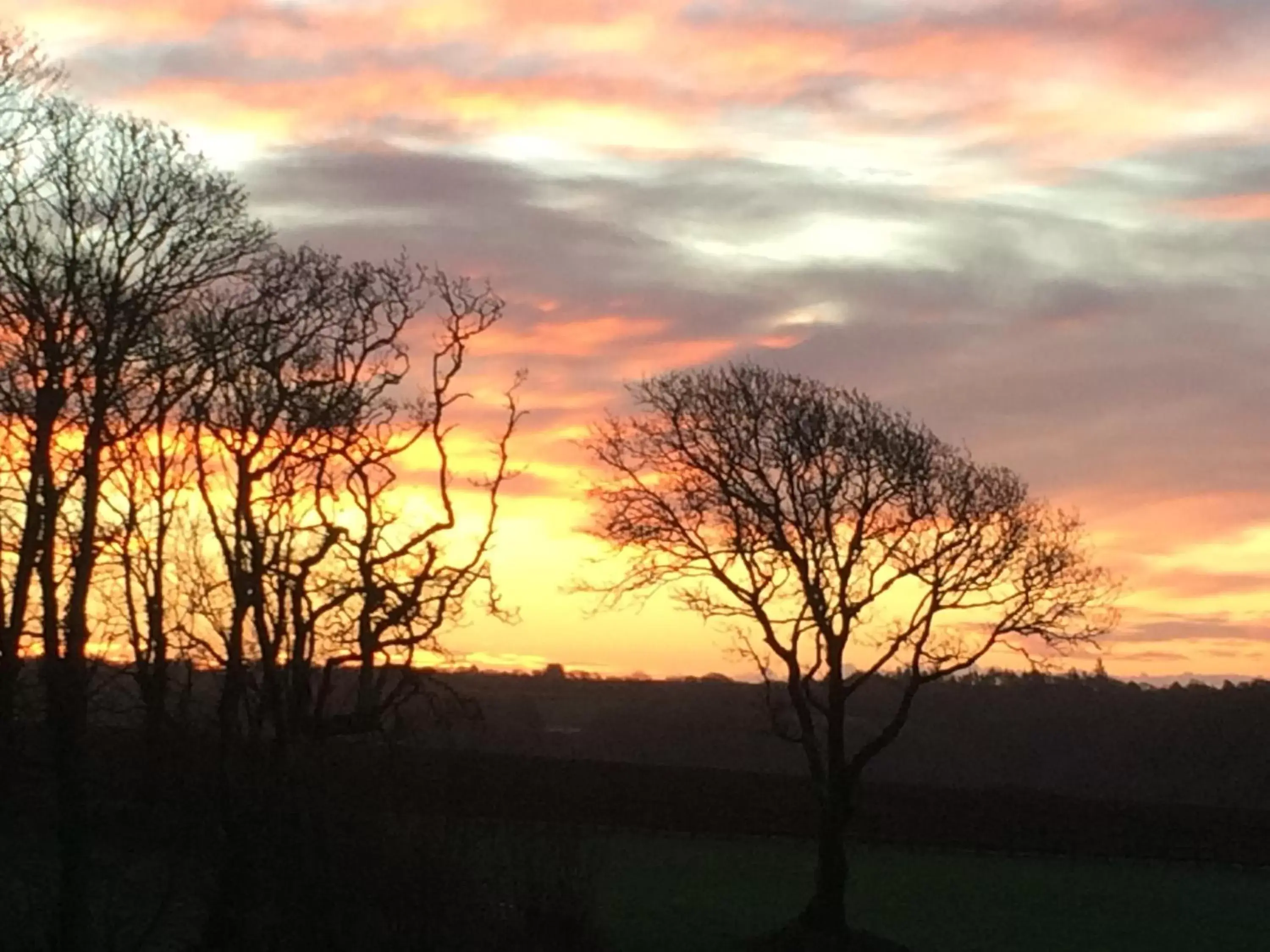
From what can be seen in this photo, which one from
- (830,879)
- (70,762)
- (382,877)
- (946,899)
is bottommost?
(946,899)

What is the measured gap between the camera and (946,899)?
5003cm

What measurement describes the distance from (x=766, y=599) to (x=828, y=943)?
7.49m

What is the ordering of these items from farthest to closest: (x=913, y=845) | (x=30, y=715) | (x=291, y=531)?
(x=913, y=845) → (x=291, y=531) → (x=30, y=715)

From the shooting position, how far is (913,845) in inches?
2330

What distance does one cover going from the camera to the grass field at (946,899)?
41.2m

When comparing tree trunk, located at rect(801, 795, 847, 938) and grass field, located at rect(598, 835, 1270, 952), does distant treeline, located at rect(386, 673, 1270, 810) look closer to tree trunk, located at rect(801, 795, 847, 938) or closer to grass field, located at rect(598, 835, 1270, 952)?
grass field, located at rect(598, 835, 1270, 952)

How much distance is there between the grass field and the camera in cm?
4125

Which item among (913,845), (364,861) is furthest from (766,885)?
(364,861)

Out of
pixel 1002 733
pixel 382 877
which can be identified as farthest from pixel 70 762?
pixel 1002 733

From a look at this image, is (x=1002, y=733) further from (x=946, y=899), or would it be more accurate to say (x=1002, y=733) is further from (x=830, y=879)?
(x=830, y=879)

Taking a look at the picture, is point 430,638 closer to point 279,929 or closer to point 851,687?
point 851,687

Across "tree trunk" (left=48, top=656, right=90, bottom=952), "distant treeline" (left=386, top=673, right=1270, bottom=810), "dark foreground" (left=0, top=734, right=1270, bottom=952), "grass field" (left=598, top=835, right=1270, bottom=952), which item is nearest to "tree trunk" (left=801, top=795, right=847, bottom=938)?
"dark foreground" (left=0, top=734, right=1270, bottom=952)

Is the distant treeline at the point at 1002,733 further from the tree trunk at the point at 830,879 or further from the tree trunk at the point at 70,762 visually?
the tree trunk at the point at 70,762

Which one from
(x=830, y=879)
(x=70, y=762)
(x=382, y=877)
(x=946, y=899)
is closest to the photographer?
(x=382, y=877)
